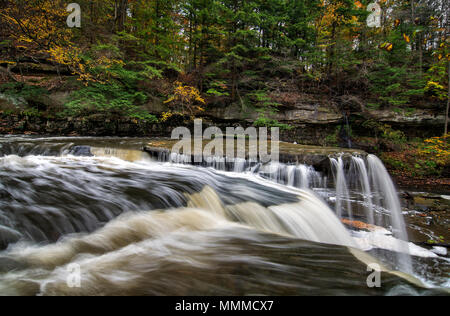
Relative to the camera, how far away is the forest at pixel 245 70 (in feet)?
31.3

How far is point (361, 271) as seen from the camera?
177 centimetres

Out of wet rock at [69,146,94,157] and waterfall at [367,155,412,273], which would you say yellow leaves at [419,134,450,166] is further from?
wet rock at [69,146,94,157]

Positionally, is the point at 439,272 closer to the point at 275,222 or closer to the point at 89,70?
the point at 275,222

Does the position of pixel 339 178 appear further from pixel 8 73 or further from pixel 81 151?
pixel 8 73

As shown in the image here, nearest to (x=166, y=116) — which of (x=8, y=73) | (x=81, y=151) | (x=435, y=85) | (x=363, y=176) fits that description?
(x=81, y=151)

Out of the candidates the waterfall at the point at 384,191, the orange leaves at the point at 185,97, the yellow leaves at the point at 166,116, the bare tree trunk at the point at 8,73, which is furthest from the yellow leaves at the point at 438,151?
the bare tree trunk at the point at 8,73

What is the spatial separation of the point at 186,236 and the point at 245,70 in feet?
36.3

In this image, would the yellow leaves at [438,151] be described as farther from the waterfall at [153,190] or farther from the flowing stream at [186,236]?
the flowing stream at [186,236]

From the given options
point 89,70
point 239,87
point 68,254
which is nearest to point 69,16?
point 89,70

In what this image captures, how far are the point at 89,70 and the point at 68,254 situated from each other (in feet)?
31.3

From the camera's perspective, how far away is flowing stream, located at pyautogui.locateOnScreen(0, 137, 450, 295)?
164 centimetres

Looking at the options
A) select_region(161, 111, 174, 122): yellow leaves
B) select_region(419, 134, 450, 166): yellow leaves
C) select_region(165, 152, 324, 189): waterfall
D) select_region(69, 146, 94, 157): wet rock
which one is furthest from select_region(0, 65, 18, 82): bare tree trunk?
select_region(419, 134, 450, 166): yellow leaves

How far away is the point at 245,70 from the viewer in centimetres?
1177

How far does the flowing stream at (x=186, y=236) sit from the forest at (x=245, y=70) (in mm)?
5179
